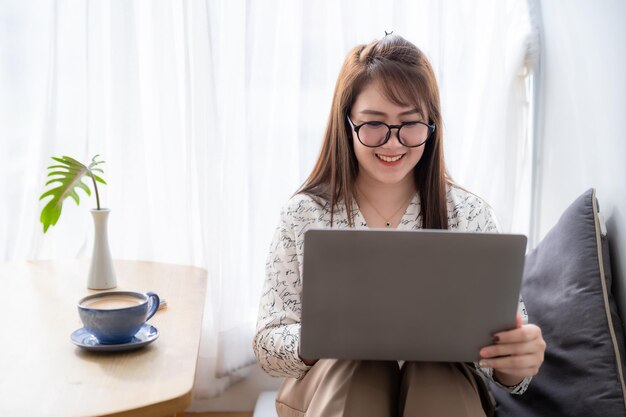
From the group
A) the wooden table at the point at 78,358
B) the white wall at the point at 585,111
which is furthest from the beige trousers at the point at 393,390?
the white wall at the point at 585,111

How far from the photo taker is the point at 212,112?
2.06m

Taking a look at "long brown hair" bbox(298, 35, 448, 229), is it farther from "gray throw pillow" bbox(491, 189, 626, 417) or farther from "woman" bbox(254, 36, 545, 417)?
"gray throw pillow" bbox(491, 189, 626, 417)

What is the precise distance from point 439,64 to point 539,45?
0.31 meters

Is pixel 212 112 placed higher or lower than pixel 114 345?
higher

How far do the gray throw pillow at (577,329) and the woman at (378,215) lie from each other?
198 mm

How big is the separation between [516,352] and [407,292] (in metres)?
0.22

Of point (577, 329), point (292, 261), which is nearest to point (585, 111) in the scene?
point (577, 329)

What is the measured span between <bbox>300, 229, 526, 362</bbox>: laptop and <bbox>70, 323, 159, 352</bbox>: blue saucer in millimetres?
282

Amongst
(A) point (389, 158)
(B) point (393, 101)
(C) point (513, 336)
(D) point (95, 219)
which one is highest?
(B) point (393, 101)

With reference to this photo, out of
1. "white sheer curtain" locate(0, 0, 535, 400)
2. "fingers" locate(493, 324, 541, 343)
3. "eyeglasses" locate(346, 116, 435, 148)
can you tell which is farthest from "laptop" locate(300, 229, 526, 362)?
"white sheer curtain" locate(0, 0, 535, 400)

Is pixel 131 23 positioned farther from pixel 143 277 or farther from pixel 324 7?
pixel 143 277

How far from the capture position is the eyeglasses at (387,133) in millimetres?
1449

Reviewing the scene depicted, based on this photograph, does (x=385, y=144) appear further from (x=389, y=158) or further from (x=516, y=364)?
(x=516, y=364)

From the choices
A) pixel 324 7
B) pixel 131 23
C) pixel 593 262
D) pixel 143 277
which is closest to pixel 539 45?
pixel 324 7
